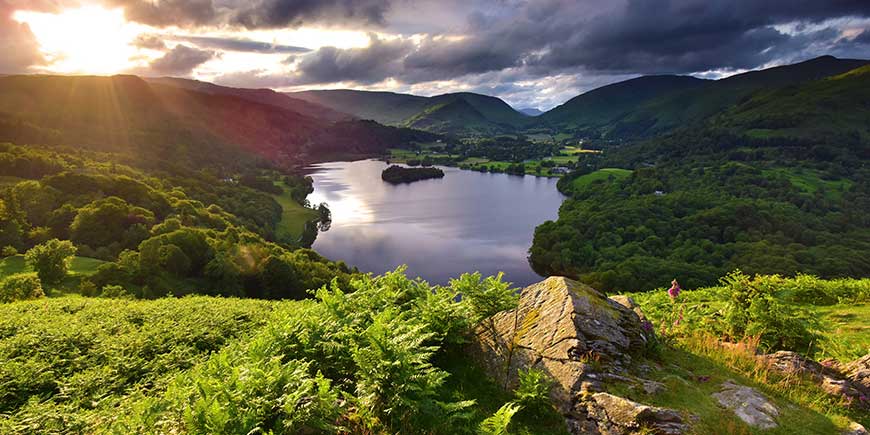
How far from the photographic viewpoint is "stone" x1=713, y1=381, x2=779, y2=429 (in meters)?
7.15

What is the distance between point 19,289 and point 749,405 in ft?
138

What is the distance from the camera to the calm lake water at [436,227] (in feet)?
296

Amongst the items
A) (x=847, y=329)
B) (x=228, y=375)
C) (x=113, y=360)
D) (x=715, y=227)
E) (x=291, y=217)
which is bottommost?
(x=291, y=217)

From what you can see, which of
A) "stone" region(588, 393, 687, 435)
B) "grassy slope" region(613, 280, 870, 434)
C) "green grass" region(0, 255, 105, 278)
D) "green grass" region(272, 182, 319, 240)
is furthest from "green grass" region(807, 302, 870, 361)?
"green grass" region(272, 182, 319, 240)

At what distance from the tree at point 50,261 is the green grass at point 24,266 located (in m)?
3.31

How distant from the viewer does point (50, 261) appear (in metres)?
37.2

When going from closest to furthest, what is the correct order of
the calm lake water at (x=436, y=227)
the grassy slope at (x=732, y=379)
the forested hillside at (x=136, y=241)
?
the grassy slope at (x=732, y=379)
the forested hillside at (x=136, y=241)
the calm lake water at (x=436, y=227)

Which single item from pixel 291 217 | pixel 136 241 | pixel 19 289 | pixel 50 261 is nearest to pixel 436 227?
pixel 291 217

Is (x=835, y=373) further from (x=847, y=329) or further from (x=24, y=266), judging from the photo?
(x=24, y=266)

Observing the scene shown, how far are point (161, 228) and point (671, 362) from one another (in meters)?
71.9

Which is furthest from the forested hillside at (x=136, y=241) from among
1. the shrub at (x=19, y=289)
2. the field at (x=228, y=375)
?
the field at (x=228, y=375)

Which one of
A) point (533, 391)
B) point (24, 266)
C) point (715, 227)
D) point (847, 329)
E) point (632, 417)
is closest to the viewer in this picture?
point (632, 417)

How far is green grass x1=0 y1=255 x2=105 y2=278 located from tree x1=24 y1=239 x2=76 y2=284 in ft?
10.9

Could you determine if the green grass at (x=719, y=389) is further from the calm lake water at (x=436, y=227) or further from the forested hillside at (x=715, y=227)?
the calm lake water at (x=436, y=227)
